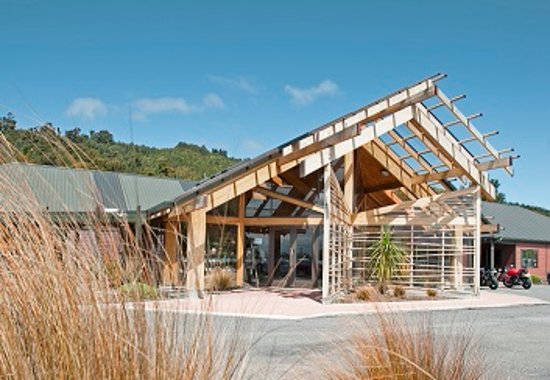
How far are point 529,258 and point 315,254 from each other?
19.6 meters

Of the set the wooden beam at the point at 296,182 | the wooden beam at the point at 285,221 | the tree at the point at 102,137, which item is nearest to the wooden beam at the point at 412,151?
the wooden beam at the point at 296,182

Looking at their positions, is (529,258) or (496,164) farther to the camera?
(529,258)

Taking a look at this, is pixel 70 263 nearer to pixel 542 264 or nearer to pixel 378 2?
pixel 378 2

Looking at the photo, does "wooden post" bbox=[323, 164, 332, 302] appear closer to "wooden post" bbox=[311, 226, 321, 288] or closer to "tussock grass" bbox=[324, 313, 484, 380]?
"wooden post" bbox=[311, 226, 321, 288]

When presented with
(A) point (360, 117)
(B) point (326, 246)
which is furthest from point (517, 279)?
(B) point (326, 246)

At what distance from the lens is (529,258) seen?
3100cm

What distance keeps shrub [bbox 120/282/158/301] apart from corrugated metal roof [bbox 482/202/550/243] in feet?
Result: 97.9

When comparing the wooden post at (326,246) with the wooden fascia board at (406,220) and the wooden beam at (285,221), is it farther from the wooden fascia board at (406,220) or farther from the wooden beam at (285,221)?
the wooden fascia board at (406,220)

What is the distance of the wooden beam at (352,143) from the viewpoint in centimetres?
1347

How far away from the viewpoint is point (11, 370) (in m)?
1.93

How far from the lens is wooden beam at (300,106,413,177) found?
13469 millimetres

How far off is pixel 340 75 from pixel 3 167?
17.8m

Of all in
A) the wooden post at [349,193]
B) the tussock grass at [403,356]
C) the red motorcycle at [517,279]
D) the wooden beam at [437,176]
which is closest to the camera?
the tussock grass at [403,356]

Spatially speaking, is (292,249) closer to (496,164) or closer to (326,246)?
(326,246)
